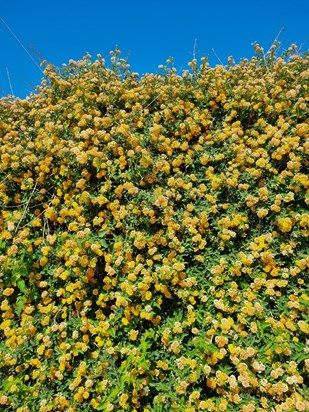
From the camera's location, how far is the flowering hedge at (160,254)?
6.11 ft

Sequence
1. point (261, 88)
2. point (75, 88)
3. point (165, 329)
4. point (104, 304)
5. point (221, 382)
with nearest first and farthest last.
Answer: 1. point (221, 382)
2. point (165, 329)
3. point (104, 304)
4. point (261, 88)
5. point (75, 88)

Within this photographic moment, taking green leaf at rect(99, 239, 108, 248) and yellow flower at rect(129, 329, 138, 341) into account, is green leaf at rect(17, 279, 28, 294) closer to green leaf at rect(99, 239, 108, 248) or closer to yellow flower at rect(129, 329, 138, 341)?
green leaf at rect(99, 239, 108, 248)

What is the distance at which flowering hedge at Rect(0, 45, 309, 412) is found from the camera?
1.86 meters

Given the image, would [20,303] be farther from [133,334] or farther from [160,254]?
→ [160,254]

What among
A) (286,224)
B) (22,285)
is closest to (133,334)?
(22,285)

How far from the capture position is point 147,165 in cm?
241

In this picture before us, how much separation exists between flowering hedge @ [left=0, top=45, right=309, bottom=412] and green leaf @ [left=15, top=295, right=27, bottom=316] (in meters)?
0.04

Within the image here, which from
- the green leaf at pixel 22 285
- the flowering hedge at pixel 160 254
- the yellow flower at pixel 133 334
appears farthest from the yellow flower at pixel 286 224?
the green leaf at pixel 22 285

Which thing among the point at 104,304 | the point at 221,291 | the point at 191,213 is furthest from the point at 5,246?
the point at 221,291

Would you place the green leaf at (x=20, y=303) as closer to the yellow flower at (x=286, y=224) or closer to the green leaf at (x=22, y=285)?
the green leaf at (x=22, y=285)

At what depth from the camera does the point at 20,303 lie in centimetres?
229

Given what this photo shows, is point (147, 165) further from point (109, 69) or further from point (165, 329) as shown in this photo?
point (109, 69)

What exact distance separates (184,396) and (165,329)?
0.35 meters

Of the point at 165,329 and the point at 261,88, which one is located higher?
the point at 261,88
